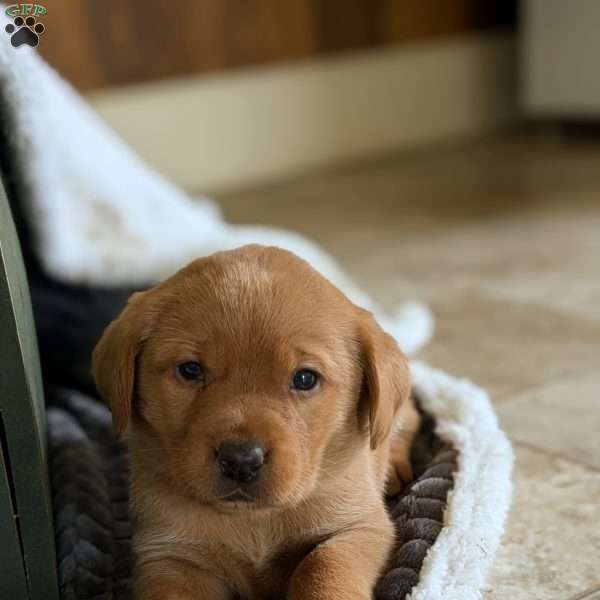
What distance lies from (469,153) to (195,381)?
12.9ft

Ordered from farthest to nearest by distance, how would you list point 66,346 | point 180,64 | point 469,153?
point 469,153 → point 180,64 → point 66,346

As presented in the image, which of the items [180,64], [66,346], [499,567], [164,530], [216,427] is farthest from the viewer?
[180,64]

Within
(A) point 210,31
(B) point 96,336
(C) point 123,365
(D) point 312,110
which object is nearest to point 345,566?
(C) point 123,365

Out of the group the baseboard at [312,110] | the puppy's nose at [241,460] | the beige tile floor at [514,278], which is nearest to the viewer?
the puppy's nose at [241,460]

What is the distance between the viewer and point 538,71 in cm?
501

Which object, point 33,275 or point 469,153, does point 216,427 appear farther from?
point 469,153

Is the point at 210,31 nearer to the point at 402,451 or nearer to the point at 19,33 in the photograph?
the point at 19,33

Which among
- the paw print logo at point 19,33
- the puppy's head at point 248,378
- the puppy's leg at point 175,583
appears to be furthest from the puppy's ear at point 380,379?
the paw print logo at point 19,33

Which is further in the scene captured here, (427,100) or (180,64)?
(427,100)

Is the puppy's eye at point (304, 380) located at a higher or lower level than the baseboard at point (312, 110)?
higher

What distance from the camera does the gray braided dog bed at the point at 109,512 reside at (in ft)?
4.22

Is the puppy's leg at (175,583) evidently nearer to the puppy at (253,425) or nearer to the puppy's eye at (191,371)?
the puppy at (253,425)

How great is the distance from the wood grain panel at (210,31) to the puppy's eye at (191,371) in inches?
121

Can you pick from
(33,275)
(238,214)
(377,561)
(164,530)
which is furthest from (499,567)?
(238,214)
